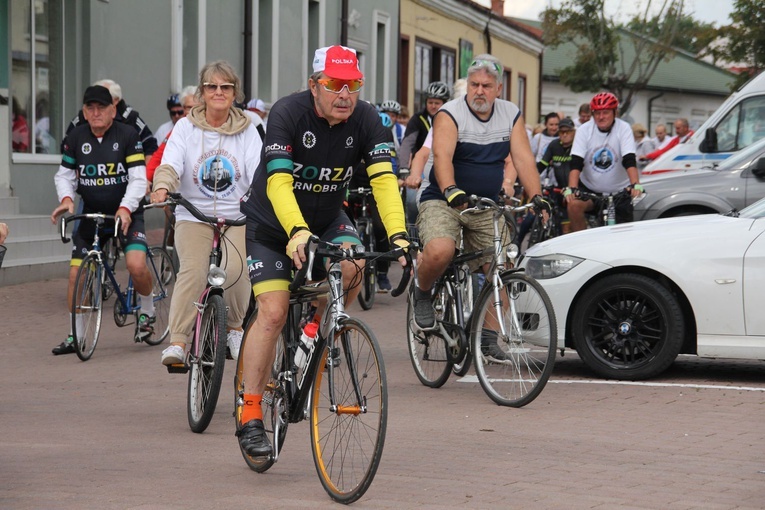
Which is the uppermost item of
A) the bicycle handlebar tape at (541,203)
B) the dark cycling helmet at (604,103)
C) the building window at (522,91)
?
the building window at (522,91)

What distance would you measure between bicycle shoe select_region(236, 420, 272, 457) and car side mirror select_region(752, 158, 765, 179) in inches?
333

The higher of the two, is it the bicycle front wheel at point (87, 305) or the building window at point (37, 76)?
the building window at point (37, 76)

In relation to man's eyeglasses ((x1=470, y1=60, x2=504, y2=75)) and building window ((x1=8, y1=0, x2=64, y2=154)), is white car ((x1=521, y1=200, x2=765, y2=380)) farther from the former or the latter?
building window ((x1=8, y1=0, x2=64, y2=154))

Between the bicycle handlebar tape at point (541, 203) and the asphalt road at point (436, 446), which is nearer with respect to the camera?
the asphalt road at point (436, 446)

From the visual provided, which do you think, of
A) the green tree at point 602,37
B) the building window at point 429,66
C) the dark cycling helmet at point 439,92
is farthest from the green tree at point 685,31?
the dark cycling helmet at point 439,92

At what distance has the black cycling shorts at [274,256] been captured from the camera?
20.6 ft

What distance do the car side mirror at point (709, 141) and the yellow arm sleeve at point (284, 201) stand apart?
1220 centimetres

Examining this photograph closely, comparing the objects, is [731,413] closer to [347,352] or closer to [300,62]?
[347,352]

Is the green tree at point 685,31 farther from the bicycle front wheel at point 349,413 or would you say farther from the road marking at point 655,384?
Result: the bicycle front wheel at point 349,413

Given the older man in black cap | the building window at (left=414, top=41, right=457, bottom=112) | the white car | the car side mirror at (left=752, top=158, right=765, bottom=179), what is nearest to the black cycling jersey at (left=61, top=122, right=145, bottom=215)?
the older man in black cap

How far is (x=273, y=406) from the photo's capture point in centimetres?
633

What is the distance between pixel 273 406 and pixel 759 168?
332 inches

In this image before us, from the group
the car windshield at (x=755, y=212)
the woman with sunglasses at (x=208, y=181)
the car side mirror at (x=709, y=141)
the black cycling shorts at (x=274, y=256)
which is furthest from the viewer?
the car side mirror at (x=709, y=141)

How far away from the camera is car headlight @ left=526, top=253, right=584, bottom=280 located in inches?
370
